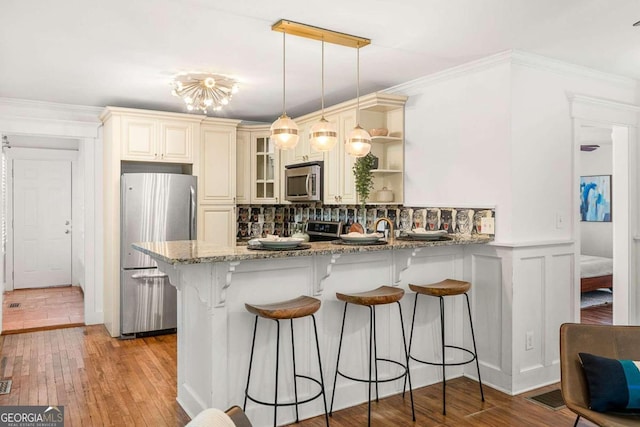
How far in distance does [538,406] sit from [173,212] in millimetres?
3661

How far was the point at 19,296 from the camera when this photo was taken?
6.77 m

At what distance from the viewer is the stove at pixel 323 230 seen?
5071 mm

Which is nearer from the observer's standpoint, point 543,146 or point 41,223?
point 543,146

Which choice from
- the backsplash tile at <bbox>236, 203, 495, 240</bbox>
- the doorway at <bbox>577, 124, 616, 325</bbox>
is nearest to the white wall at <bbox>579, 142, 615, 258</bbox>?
the doorway at <bbox>577, 124, 616, 325</bbox>

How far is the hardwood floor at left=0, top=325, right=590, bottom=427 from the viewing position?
2.94m

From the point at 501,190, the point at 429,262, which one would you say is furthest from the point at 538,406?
the point at 501,190

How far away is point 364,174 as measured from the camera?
4.19 m

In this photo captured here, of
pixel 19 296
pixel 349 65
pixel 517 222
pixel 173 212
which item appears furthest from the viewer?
pixel 19 296

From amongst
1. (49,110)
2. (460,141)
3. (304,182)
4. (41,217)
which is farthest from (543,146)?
(41,217)

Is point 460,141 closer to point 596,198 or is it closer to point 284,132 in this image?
point 284,132

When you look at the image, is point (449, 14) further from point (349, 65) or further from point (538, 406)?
point (538, 406)

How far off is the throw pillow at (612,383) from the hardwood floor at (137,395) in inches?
36.7

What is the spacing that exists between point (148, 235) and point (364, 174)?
Answer: 2.27 m

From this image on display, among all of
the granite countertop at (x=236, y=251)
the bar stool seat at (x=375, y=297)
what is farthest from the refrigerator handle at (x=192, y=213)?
the bar stool seat at (x=375, y=297)
